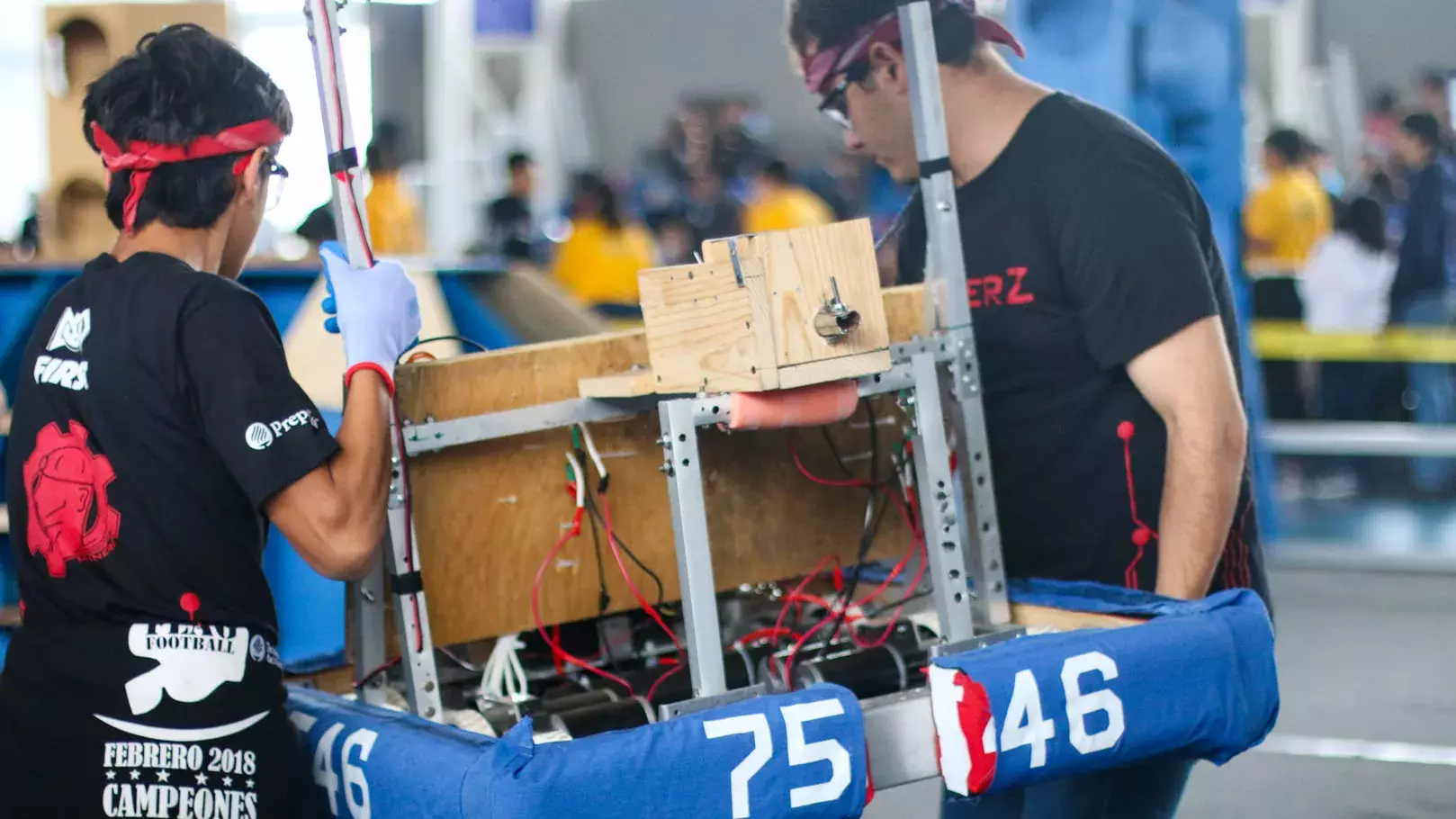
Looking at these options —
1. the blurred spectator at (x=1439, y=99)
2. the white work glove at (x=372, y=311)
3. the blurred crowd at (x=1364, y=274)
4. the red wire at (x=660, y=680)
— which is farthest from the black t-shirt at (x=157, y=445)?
the blurred spectator at (x=1439, y=99)

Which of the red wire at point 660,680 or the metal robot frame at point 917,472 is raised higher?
Answer: the metal robot frame at point 917,472

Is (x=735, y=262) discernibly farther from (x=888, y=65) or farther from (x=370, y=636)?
(x=370, y=636)

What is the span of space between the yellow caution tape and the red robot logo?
7503 millimetres

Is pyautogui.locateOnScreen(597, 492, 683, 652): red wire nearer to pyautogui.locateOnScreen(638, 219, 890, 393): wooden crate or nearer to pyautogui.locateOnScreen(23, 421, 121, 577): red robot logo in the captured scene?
pyautogui.locateOnScreen(638, 219, 890, 393): wooden crate

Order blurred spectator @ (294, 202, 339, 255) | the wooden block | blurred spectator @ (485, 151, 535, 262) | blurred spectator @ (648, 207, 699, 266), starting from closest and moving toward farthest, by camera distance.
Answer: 1. the wooden block
2. blurred spectator @ (294, 202, 339, 255)
3. blurred spectator @ (648, 207, 699, 266)
4. blurred spectator @ (485, 151, 535, 262)

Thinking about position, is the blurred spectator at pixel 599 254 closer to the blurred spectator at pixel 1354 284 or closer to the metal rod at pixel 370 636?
the blurred spectator at pixel 1354 284

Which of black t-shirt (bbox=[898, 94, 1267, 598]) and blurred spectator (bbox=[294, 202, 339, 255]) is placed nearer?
black t-shirt (bbox=[898, 94, 1267, 598])

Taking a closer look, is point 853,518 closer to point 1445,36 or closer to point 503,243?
point 503,243

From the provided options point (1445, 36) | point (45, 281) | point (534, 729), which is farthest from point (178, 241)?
point (1445, 36)

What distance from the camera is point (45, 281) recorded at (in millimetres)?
4344

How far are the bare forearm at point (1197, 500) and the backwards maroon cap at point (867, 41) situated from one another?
0.77m

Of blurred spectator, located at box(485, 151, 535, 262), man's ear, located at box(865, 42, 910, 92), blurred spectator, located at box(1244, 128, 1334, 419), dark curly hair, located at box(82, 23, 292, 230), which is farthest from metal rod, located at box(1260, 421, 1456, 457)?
dark curly hair, located at box(82, 23, 292, 230)

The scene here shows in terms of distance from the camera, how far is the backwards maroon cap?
104 inches

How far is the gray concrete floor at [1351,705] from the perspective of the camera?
14.1 ft
